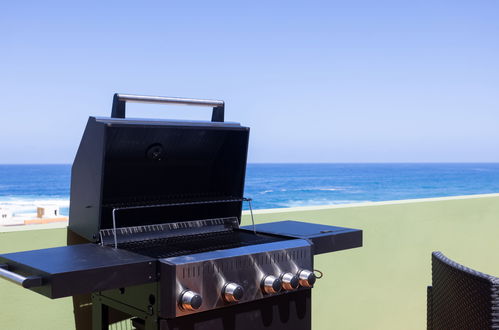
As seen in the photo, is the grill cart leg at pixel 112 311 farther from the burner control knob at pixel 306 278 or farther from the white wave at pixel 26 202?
the white wave at pixel 26 202

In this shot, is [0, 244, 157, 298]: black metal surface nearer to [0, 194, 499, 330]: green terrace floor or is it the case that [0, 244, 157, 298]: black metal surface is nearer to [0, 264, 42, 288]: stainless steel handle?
[0, 264, 42, 288]: stainless steel handle

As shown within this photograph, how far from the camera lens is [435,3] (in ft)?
107

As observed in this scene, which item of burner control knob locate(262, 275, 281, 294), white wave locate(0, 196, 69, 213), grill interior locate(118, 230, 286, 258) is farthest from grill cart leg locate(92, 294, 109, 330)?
white wave locate(0, 196, 69, 213)

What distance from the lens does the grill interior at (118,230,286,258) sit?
6.49 feet

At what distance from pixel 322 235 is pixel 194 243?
51 cm

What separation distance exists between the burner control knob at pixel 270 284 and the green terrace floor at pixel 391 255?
1050 millimetres

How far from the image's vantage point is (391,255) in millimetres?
3699

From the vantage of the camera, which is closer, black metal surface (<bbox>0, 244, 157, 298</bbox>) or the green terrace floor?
black metal surface (<bbox>0, 244, 157, 298</bbox>)

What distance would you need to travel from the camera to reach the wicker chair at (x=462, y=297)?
5.34 ft

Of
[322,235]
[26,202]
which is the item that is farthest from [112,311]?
[26,202]

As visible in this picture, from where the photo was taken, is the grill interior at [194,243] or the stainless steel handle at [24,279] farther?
the grill interior at [194,243]

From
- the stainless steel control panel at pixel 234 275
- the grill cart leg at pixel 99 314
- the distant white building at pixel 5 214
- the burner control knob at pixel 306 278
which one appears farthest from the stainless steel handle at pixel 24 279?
the distant white building at pixel 5 214

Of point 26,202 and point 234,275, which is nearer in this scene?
point 234,275

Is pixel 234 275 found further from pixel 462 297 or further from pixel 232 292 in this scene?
pixel 462 297
